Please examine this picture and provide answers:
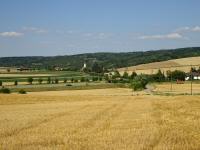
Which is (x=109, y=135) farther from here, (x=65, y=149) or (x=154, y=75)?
(x=154, y=75)

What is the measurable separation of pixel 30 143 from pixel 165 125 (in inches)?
380

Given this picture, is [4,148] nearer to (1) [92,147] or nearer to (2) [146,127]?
(1) [92,147]

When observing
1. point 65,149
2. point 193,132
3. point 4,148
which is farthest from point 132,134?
point 4,148

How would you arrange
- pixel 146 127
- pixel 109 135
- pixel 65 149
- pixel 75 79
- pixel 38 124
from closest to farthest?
pixel 65 149 → pixel 109 135 → pixel 146 127 → pixel 38 124 → pixel 75 79

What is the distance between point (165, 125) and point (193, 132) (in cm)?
374

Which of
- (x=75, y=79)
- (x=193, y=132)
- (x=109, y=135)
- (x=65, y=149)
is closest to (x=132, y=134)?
(x=109, y=135)

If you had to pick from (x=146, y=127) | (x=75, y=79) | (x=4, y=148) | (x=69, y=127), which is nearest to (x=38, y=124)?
(x=69, y=127)

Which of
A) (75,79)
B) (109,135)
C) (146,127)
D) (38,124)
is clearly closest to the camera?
(109,135)

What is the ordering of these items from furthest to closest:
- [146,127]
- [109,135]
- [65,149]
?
[146,127] → [109,135] → [65,149]

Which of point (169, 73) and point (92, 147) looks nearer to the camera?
point (92, 147)

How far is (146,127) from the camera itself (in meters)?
26.8

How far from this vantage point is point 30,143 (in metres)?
21.0

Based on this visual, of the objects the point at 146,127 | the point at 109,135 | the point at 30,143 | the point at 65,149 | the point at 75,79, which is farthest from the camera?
the point at 75,79

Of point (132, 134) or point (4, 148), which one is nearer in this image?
point (4, 148)
